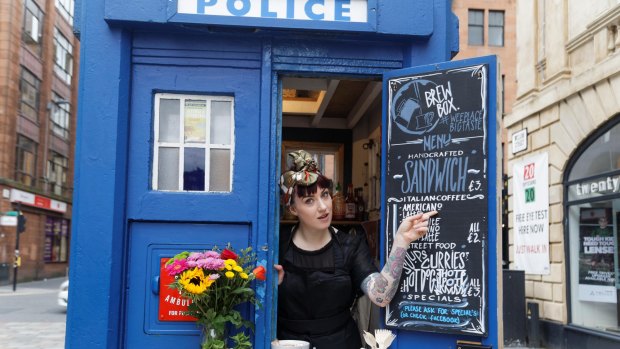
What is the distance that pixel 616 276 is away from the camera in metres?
10.1

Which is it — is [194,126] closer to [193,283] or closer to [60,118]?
[193,283]

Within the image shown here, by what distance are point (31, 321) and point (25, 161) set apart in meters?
18.2

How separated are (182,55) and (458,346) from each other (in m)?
2.50

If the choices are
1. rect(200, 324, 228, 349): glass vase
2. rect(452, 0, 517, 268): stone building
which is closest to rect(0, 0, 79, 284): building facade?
rect(452, 0, 517, 268): stone building

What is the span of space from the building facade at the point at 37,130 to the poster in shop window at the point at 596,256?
2299 centimetres

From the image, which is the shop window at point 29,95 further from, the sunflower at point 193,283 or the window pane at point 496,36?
the sunflower at point 193,283

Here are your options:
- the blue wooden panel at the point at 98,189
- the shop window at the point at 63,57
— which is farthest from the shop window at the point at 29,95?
the blue wooden panel at the point at 98,189

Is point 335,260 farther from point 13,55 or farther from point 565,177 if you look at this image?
point 13,55

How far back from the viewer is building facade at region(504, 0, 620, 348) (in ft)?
33.4

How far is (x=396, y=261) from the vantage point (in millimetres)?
3896

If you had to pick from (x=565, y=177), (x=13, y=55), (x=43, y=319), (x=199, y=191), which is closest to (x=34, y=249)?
(x=13, y=55)

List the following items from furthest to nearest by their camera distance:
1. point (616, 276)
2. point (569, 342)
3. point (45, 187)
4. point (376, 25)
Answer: point (45, 187)
point (569, 342)
point (616, 276)
point (376, 25)

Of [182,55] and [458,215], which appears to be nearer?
[458,215]

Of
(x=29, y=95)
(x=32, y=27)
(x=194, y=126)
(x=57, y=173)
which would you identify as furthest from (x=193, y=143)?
(x=57, y=173)
